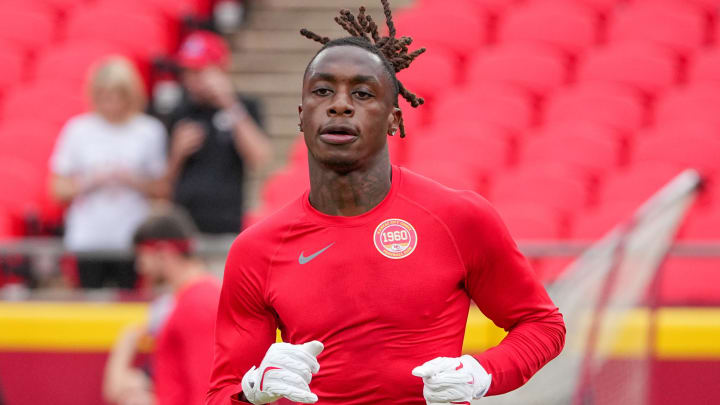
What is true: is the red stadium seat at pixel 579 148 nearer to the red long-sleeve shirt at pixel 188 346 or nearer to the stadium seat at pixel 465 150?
the stadium seat at pixel 465 150

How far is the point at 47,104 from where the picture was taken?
9281 millimetres

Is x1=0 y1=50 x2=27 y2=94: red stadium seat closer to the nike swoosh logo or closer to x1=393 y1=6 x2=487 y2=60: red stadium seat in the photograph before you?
x1=393 y1=6 x2=487 y2=60: red stadium seat

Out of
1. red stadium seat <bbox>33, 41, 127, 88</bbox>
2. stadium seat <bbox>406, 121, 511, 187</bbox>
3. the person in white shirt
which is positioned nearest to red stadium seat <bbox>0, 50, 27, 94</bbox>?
red stadium seat <bbox>33, 41, 127, 88</bbox>

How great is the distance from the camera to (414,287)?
103 inches

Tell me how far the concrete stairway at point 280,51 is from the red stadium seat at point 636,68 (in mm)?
2537

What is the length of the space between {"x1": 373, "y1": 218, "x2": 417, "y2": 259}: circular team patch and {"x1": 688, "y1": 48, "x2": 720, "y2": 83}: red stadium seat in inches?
250

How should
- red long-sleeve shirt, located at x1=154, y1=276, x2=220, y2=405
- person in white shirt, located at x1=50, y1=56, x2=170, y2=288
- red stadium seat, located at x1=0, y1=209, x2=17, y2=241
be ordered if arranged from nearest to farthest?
red long-sleeve shirt, located at x1=154, y1=276, x2=220, y2=405
person in white shirt, located at x1=50, y1=56, x2=170, y2=288
red stadium seat, located at x1=0, y1=209, x2=17, y2=241

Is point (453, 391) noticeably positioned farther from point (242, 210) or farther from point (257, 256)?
point (242, 210)

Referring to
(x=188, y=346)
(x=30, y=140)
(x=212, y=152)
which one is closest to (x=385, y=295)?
(x=188, y=346)

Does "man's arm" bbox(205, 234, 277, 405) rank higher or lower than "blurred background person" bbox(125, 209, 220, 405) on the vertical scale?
higher

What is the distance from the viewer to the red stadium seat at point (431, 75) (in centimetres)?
937

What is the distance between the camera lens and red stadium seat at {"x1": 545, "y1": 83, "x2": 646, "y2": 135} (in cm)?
841

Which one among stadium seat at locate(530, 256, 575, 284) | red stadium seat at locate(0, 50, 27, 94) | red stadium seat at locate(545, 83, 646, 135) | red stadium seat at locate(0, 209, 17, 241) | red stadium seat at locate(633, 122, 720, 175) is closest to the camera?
stadium seat at locate(530, 256, 575, 284)

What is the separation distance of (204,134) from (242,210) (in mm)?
501
